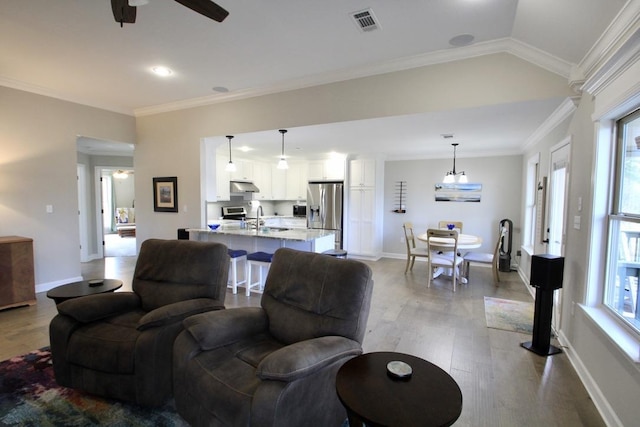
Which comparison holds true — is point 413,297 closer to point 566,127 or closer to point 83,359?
point 566,127

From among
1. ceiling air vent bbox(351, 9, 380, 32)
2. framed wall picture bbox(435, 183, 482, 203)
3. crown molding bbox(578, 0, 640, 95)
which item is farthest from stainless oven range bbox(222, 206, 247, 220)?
crown molding bbox(578, 0, 640, 95)

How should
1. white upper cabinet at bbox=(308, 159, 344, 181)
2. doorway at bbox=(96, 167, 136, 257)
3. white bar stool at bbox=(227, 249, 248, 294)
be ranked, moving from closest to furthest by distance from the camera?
white bar stool at bbox=(227, 249, 248, 294)
white upper cabinet at bbox=(308, 159, 344, 181)
doorway at bbox=(96, 167, 136, 257)

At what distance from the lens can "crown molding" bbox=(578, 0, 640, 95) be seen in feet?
5.64

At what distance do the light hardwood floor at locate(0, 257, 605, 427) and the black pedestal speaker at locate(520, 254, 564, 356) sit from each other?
0.11 metres

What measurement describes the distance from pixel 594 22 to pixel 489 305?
314 cm

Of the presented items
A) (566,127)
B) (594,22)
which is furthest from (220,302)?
(566,127)

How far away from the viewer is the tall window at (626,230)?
78.1 inches

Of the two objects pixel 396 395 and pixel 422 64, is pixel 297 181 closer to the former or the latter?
pixel 422 64

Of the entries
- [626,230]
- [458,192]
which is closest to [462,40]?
[626,230]

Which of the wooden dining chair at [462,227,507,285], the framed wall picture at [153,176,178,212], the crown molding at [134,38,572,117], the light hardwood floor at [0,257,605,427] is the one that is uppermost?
the crown molding at [134,38,572,117]

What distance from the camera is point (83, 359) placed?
6.43 feet

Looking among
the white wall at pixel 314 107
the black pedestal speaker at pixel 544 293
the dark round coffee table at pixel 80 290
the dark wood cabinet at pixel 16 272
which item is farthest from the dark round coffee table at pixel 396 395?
the dark wood cabinet at pixel 16 272

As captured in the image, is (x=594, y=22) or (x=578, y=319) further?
(x=578, y=319)

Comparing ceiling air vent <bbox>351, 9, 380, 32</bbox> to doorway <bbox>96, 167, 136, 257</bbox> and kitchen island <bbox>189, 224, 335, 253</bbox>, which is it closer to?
kitchen island <bbox>189, 224, 335, 253</bbox>
